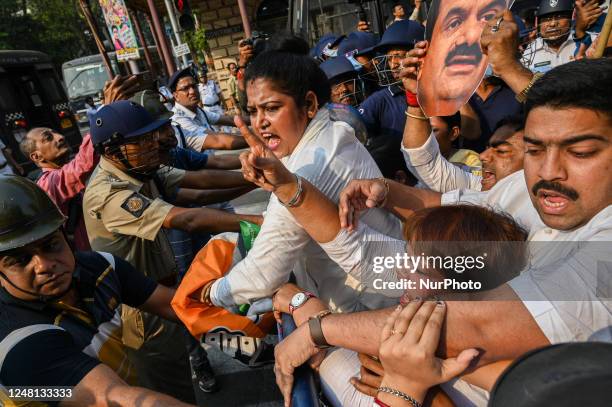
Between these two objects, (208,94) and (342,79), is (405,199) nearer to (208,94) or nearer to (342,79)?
(342,79)

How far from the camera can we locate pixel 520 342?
850 mm

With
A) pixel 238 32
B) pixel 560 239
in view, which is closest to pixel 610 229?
pixel 560 239

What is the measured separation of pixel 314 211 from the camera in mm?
1212

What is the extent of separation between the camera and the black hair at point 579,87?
1027 mm

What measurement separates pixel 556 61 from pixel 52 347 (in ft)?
15.7

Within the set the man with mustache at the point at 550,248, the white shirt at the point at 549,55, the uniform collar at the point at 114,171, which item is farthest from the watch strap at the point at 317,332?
the white shirt at the point at 549,55

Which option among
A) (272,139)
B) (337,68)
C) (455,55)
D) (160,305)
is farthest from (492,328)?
(337,68)

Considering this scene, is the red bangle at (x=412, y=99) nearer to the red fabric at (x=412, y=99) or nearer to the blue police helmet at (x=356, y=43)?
the red fabric at (x=412, y=99)

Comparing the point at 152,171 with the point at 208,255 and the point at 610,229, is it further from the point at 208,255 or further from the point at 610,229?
the point at 610,229

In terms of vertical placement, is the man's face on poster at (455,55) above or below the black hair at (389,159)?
above

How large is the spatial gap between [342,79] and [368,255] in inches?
92.3

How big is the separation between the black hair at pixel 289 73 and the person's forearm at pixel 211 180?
1.37 meters

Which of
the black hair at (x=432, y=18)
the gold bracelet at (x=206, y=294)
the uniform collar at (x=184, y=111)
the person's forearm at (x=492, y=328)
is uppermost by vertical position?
the black hair at (x=432, y=18)

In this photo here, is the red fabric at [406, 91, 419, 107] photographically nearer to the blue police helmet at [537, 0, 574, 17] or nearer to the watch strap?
the watch strap
